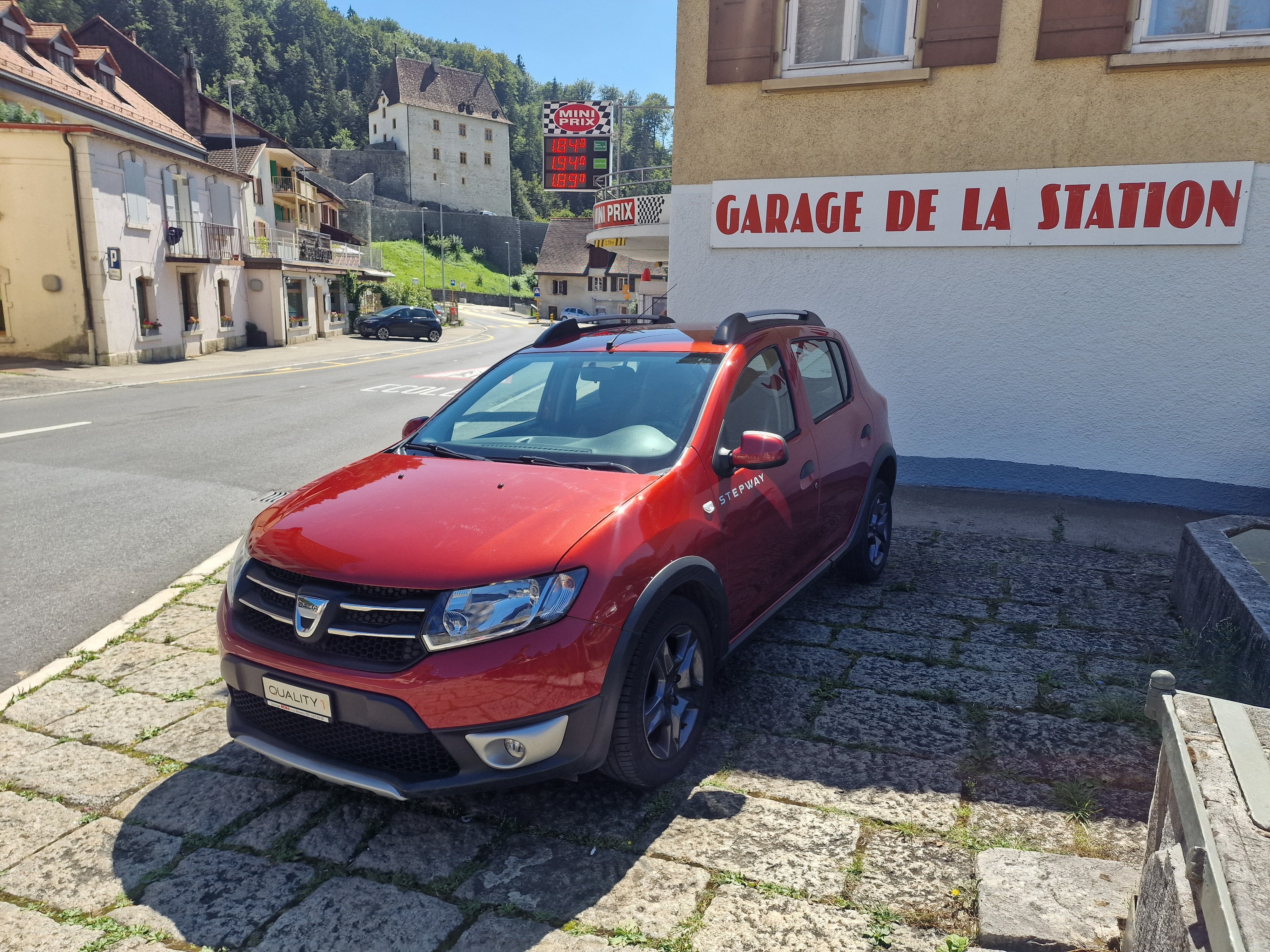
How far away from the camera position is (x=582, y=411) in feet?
13.7

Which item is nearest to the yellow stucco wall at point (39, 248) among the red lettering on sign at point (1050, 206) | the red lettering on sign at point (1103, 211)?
the red lettering on sign at point (1050, 206)

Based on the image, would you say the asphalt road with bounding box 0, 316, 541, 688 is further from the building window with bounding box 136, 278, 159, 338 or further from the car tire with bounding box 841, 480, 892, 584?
the building window with bounding box 136, 278, 159, 338

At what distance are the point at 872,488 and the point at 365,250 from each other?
5967 cm

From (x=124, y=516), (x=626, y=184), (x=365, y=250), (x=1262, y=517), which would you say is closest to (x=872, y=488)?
(x=1262, y=517)

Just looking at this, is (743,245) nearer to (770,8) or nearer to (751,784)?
(770,8)

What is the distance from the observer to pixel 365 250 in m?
59.8

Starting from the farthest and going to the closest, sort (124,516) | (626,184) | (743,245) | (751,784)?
(626,184), (743,245), (124,516), (751,784)

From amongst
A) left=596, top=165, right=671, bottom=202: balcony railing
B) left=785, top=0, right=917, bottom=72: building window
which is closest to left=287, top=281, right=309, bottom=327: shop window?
left=596, top=165, right=671, bottom=202: balcony railing

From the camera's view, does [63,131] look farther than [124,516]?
Yes

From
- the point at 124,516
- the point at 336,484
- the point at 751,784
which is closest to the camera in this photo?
the point at 751,784

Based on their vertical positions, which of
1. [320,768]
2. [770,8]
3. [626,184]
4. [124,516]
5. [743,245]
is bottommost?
[124,516]

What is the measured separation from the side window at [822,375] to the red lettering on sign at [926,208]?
3.60 metres

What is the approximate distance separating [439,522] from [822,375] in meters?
2.80

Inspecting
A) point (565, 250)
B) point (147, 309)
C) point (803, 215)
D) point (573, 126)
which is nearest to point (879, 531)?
point (803, 215)
